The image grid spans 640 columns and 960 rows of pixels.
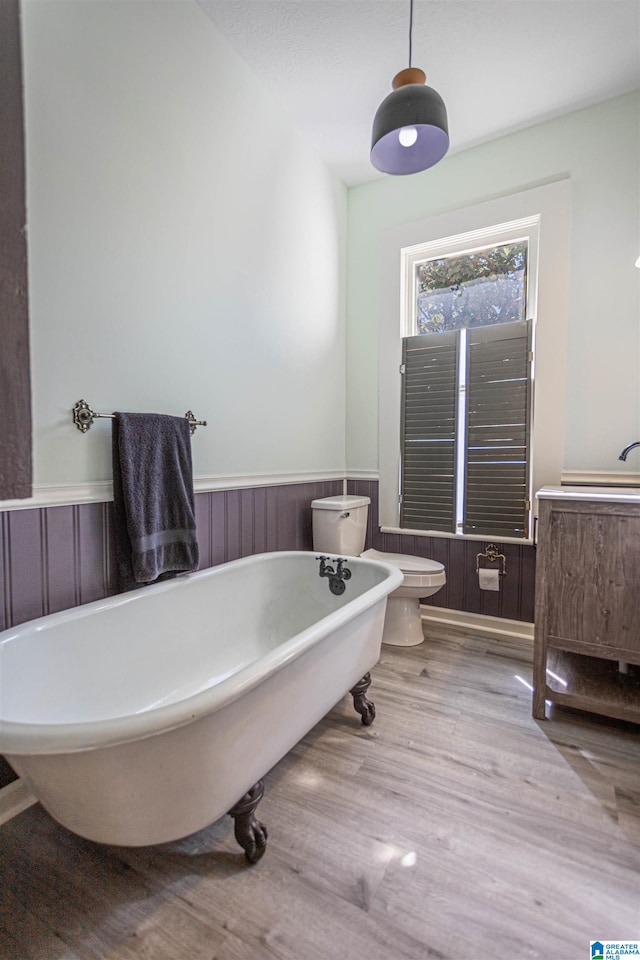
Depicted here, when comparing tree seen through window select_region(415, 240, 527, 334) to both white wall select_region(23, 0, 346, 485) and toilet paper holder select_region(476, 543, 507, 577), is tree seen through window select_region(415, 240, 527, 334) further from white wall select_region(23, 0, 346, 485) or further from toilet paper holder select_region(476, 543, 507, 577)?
toilet paper holder select_region(476, 543, 507, 577)

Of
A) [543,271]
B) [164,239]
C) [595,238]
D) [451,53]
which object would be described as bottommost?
[164,239]

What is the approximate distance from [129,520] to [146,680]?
0.55 metres

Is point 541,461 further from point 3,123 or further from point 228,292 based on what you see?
point 3,123

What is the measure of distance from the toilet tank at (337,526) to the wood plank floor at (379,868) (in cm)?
103

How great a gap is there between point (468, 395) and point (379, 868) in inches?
85.5

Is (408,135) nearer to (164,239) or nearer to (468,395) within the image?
(164,239)

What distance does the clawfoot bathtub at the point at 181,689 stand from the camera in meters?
0.82

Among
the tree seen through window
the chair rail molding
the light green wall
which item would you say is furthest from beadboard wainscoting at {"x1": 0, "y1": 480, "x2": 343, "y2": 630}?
the light green wall

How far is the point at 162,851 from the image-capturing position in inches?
43.9

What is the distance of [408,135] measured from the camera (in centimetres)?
151

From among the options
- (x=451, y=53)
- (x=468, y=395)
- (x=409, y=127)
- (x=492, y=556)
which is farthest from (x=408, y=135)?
(x=492, y=556)

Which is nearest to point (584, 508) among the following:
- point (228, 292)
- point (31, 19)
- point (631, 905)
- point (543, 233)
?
point (631, 905)

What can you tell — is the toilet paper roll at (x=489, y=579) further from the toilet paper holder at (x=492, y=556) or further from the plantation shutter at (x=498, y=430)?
the plantation shutter at (x=498, y=430)

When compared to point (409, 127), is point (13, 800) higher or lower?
lower
